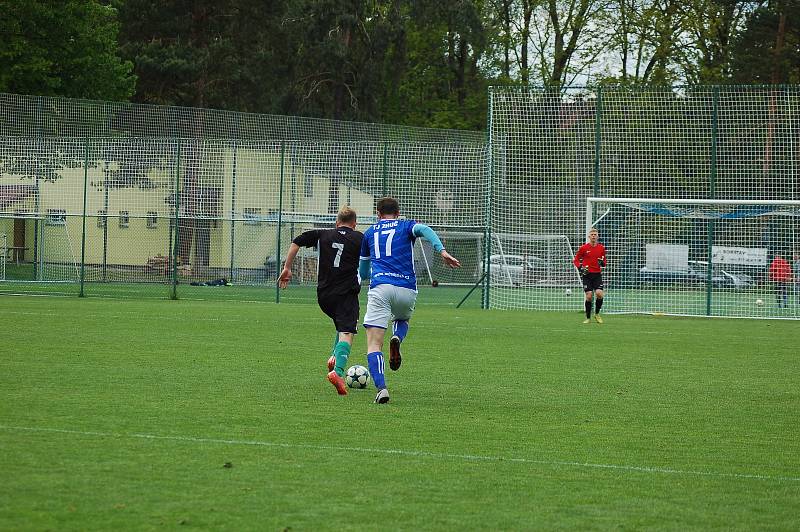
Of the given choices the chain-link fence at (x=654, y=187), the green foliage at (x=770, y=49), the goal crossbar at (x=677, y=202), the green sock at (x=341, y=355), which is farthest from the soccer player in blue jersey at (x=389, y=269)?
the green foliage at (x=770, y=49)

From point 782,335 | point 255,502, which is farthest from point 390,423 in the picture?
point 782,335

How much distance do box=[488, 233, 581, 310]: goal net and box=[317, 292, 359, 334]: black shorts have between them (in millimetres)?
17201

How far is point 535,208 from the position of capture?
30.7 m

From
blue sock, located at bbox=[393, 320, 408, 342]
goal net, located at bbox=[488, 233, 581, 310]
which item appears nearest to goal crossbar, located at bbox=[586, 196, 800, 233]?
goal net, located at bbox=[488, 233, 581, 310]

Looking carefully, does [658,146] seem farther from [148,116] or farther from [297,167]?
[148,116]

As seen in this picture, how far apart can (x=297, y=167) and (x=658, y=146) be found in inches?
374

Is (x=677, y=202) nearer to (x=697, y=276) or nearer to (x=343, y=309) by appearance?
(x=697, y=276)

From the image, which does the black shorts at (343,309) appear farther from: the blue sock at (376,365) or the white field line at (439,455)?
the white field line at (439,455)

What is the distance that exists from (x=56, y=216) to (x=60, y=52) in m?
19.2

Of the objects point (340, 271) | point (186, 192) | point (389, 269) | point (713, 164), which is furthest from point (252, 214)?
point (389, 269)

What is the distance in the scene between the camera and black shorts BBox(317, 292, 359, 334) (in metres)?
11.5

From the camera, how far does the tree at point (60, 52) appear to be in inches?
1745

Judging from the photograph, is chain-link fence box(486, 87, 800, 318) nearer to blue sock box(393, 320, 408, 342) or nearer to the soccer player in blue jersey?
blue sock box(393, 320, 408, 342)

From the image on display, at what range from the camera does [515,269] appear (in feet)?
100
